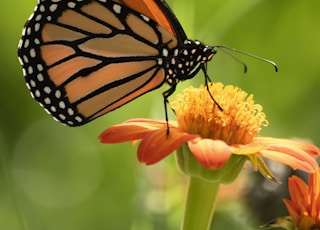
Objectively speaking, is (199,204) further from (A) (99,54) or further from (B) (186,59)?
(A) (99,54)

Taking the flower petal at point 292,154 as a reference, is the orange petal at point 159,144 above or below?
above

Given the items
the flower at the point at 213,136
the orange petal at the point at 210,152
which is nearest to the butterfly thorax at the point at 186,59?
the flower at the point at 213,136

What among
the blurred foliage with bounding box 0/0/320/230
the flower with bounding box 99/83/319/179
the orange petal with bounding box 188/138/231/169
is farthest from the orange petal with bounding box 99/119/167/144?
the blurred foliage with bounding box 0/0/320/230

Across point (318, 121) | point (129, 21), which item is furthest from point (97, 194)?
point (129, 21)

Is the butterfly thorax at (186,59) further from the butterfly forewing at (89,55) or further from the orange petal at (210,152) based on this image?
the orange petal at (210,152)

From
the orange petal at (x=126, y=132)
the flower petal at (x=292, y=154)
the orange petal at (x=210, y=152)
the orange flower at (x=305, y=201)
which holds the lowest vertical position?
the orange flower at (x=305, y=201)

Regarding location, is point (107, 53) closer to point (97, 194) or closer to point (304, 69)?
point (97, 194)

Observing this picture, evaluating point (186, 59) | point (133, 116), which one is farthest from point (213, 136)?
point (133, 116)
